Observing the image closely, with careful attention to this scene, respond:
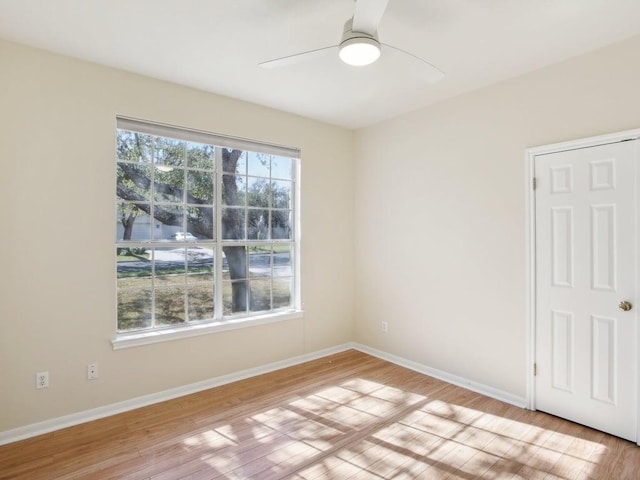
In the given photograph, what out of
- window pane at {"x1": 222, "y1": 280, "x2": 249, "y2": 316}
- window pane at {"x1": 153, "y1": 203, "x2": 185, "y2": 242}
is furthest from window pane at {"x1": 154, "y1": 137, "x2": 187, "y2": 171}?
window pane at {"x1": 222, "y1": 280, "x2": 249, "y2": 316}

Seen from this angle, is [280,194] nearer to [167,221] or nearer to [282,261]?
[282,261]

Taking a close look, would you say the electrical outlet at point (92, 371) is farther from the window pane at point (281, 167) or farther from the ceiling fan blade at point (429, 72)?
the ceiling fan blade at point (429, 72)

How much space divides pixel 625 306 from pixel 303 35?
2.86m

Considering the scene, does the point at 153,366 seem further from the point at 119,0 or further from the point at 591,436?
the point at 591,436

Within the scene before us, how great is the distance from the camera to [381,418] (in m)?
2.78

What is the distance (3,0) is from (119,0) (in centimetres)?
66

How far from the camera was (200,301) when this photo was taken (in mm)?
3393

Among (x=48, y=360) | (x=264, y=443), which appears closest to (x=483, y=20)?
(x=264, y=443)

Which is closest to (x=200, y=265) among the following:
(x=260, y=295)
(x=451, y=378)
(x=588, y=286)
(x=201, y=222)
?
(x=201, y=222)

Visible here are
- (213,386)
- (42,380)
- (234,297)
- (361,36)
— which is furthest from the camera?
(234,297)

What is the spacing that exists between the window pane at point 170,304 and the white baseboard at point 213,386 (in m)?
0.61

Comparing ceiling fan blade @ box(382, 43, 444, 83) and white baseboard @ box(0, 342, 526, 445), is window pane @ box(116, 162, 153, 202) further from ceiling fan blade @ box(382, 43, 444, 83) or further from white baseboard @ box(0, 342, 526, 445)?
ceiling fan blade @ box(382, 43, 444, 83)

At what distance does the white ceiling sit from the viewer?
2.08 meters

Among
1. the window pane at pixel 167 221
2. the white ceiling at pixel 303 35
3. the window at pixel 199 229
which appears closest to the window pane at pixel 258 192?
the window at pixel 199 229
